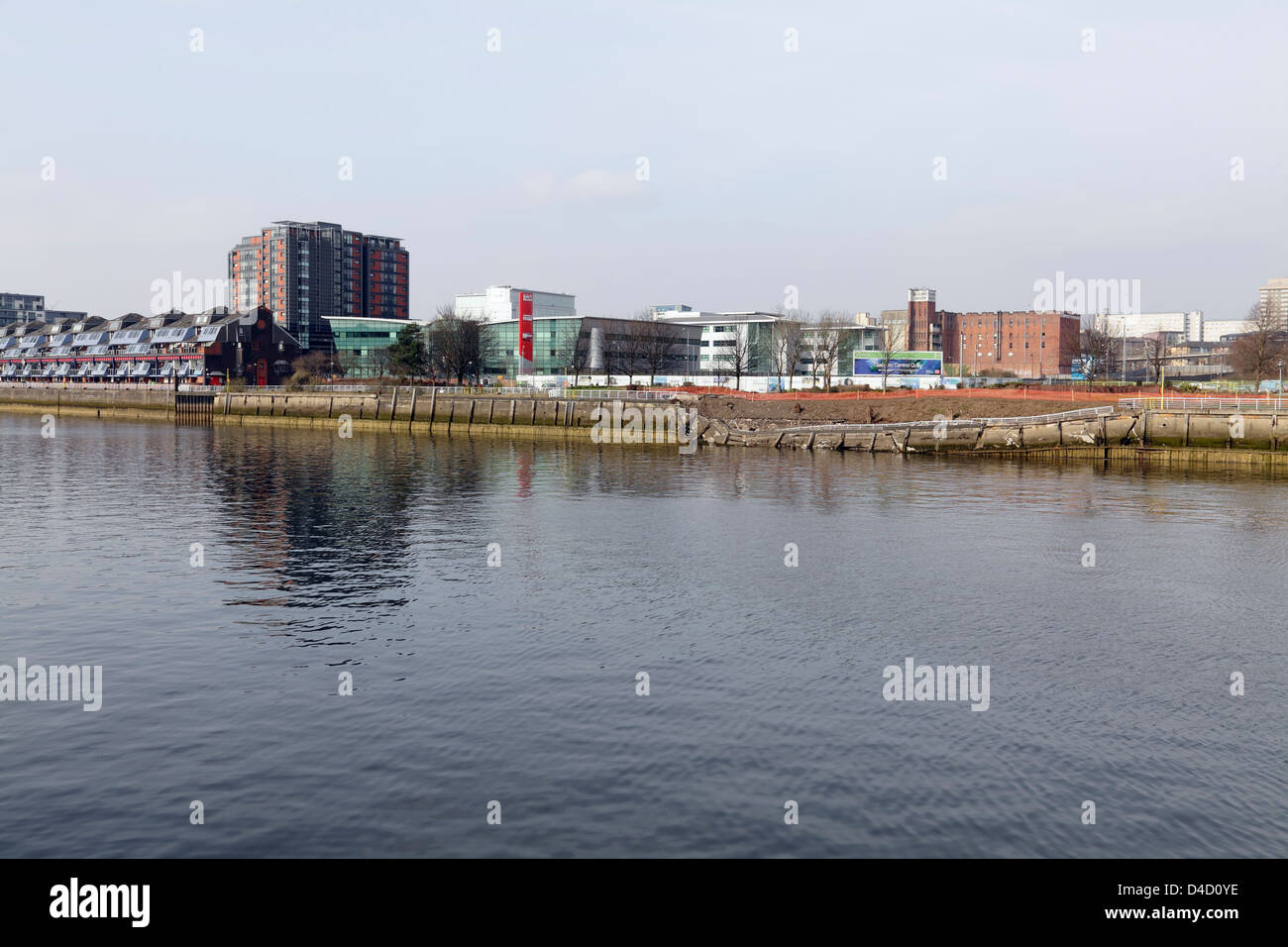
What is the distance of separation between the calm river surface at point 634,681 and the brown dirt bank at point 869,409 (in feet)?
135

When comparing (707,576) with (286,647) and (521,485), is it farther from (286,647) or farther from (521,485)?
(521,485)

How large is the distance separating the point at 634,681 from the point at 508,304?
160001mm

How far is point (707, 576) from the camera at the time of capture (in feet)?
116

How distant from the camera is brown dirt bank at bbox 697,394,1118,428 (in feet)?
301

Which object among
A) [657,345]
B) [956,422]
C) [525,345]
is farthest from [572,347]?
[956,422]

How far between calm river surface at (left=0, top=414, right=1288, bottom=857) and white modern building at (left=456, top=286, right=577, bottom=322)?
129 m

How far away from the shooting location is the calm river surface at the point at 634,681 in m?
16.0

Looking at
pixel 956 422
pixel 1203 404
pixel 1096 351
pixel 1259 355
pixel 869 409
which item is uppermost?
pixel 1096 351

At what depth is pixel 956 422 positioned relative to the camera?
8419 centimetres

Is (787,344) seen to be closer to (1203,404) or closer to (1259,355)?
(1259,355)

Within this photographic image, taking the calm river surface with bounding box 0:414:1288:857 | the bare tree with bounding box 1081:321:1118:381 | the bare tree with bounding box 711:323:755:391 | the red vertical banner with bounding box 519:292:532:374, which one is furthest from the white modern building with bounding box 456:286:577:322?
the calm river surface with bounding box 0:414:1288:857

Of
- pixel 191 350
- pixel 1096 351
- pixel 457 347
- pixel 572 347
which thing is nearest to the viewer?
pixel 1096 351
